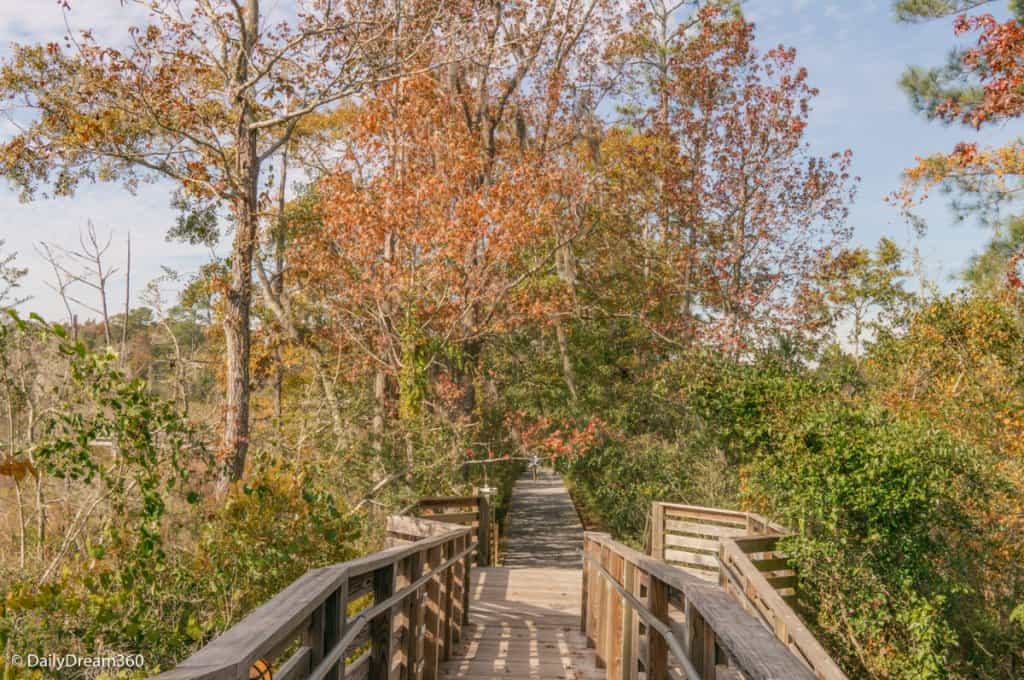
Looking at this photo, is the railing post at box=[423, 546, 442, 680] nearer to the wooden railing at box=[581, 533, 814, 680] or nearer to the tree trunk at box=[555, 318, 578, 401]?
the wooden railing at box=[581, 533, 814, 680]

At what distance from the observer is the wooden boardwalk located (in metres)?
5.66

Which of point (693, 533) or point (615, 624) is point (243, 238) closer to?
point (693, 533)

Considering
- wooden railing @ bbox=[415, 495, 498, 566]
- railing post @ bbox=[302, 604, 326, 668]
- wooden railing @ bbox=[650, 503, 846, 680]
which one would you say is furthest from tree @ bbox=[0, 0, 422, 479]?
railing post @ bbox=[302, 604, 326, 668]

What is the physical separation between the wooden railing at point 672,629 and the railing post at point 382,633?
43.2 inches

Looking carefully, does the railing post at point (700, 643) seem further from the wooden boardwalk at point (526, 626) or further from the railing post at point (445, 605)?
the wooden boardwalk at point (526, 626)

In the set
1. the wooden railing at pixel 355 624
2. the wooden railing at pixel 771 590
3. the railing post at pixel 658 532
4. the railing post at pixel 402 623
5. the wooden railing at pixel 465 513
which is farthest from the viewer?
the wooden railing at pixel 465 513

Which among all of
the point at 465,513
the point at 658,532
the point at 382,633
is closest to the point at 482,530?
the point at 465,513

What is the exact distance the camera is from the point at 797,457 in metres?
7.65

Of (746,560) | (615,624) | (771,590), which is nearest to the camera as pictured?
(615,624)

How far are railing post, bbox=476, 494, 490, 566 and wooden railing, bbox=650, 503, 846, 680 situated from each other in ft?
7.47

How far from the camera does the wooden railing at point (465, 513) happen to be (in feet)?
31.0

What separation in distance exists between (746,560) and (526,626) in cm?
270

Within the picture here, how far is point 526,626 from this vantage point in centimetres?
773

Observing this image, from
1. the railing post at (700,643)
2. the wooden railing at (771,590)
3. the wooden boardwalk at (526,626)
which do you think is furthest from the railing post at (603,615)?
the railing post at (700,643)
